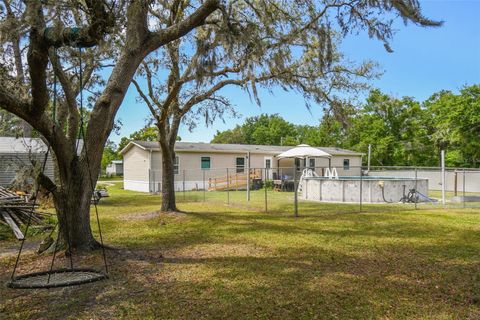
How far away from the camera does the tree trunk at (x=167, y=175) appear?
37.1 feet

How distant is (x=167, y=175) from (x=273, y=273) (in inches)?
274

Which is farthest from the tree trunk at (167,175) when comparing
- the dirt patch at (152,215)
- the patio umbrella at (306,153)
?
the patio umbrella at (306,153)

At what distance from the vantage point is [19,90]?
7.61 meters

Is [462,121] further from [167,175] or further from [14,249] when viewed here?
[14,249]

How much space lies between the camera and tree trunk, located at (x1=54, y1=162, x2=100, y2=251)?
613cm

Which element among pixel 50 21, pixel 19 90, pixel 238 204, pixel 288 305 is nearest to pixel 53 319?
pixel 288 305

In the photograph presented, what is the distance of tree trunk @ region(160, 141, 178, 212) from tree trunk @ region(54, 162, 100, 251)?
5.02 metres

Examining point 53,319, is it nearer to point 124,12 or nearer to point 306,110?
point 124,12

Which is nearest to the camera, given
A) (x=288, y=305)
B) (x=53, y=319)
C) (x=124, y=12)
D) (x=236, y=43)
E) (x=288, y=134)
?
(x=53, y=319)

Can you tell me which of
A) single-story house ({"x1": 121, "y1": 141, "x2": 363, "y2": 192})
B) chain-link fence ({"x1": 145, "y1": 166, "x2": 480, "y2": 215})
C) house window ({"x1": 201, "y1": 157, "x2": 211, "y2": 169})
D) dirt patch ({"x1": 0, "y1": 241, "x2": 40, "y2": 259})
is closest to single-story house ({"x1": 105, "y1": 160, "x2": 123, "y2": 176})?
single-story house ({"x1": 121, "y1": 141, "x2": 363, "y2": 192})

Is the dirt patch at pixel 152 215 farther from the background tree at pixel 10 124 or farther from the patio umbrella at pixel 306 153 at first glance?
the patio umbrella at pixel 306 153

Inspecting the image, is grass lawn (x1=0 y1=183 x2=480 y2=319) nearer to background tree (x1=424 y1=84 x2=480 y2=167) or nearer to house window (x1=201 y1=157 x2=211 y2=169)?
house window (x1=201 y1=157 x2=211 y2=169)

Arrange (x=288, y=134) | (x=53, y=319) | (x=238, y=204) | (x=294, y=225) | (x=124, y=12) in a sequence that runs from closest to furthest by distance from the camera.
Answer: (x=53, y=319)
(x=124, y=12)
(x=294, y=225)
(x=238, y=204)
(x=288, y=134)

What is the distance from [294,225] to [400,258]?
364 cm
